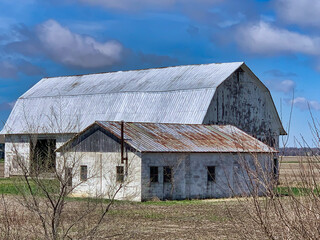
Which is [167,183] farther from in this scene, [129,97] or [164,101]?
[129,97]

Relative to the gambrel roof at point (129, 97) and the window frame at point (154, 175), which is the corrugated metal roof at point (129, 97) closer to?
the gambrel roof at point (129, 97)

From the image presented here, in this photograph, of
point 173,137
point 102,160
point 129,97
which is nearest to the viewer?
point 102,160

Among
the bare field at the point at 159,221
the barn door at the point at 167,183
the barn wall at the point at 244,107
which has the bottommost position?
the bare field at the point at 159,221

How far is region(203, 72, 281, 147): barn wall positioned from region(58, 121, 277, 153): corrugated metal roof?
4.14 meters

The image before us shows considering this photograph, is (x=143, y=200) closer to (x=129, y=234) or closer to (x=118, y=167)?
(x=118, y=167)

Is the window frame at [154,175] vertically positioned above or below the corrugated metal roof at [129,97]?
below

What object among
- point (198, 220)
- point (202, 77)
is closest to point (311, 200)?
point (198, 220)

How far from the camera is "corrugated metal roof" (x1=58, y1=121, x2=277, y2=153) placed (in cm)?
2716

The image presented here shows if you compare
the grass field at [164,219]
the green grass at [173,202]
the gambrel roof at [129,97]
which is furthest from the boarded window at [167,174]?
the gambrel roof at [129,97]

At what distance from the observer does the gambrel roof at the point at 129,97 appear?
36.7 m

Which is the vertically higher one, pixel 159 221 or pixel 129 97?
pixel 129 97

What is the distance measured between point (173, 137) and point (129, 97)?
11301 millimetres

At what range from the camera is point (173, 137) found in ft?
95.8

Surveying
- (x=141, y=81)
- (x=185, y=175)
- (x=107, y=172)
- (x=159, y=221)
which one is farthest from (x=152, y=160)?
(x=141, y=81)
